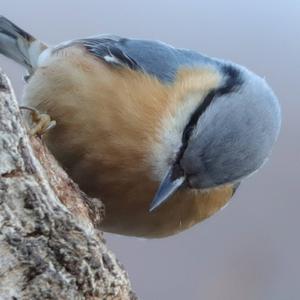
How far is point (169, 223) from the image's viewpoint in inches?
48.3

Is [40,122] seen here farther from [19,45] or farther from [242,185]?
[242,185]

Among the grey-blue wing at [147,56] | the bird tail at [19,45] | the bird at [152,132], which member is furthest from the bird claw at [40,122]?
the bird tail at [19,45]

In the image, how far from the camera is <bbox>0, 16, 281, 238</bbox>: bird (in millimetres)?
1115

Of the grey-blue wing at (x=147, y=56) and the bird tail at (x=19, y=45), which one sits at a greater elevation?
the grey-blue wing at (x=147, y=56)

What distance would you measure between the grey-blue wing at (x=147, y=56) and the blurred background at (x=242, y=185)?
7.0 inches

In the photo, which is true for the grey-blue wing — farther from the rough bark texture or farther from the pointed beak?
the rough bark texture

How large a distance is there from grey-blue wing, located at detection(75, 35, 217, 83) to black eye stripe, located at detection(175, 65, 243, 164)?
5 centimetres

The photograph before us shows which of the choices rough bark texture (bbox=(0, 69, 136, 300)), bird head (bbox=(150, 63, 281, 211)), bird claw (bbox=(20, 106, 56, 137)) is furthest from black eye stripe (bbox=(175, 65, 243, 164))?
rough bark texture (bbox=(0, 69, 136, 300))

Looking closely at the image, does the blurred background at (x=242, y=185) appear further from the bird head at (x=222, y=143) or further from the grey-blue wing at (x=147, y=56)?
the bird head at (x=222, y=143)

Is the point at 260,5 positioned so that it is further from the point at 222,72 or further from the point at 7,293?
the point at 7,293

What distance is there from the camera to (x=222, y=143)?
1.10 metres

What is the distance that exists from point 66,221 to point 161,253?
2.48 feet

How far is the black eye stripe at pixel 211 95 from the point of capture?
44.0 inches

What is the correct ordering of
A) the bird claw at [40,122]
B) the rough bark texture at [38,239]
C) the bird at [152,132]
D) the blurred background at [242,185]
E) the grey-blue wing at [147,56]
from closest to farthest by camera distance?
the rough bark texture at [38,239]
the bird claw at [40,122]
the bird at [152,132]
the grey-blue wing at [147,56]
the blurred background at [242,185]
